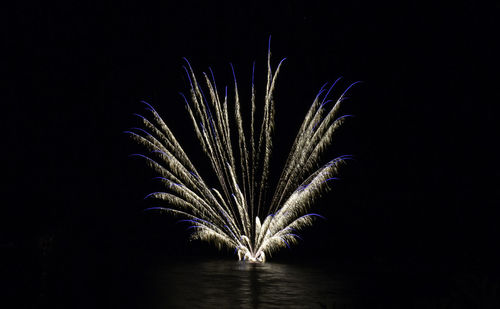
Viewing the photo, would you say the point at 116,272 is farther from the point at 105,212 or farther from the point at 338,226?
the point at 105,212

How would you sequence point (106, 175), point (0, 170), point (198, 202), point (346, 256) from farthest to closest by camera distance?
point (106, 175) < point (0, 170) < point (346, 256) < point (198, 202)

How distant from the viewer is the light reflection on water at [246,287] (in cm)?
1510

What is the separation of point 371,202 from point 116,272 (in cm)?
2624

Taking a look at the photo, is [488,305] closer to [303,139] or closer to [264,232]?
[303,139]

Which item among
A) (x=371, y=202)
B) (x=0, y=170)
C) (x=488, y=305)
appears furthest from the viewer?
(x=371, y=202)

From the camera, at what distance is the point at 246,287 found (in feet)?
60.4

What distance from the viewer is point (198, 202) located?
27.3 metres

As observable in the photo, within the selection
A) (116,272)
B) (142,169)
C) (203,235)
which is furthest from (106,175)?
(116,272)

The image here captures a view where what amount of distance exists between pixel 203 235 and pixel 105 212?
84.5 feet

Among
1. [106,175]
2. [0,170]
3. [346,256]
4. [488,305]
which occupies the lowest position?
[488,305]

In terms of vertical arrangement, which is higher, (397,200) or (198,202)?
(397,200)

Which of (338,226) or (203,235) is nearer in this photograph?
(203,235)

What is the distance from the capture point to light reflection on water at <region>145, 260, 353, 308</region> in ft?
49.5

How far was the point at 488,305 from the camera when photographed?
26.0 feet
